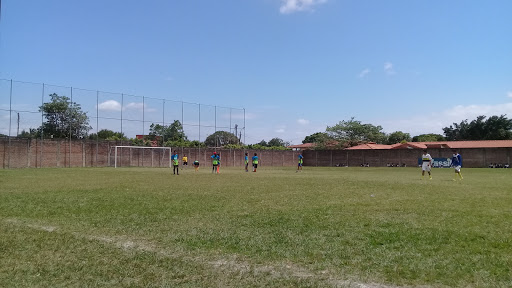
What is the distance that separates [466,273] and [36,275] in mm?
5582

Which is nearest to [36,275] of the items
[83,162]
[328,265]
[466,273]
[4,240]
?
[4,240]

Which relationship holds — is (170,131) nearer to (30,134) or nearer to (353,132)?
(30,134)

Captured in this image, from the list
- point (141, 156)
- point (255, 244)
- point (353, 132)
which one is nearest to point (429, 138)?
point (353, 132)

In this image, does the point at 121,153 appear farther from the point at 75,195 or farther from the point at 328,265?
the point at 328,265

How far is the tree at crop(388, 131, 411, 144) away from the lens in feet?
317

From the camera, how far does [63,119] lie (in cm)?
4259

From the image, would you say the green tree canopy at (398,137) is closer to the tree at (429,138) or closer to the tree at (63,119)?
the tree at (429,138)

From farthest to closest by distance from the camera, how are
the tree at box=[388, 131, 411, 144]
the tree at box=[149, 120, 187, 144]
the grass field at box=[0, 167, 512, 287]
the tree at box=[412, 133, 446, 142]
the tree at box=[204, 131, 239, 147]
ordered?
the tree at box=[388, 131, 411, 144] < the tree at box=[412, 133, 446, 142] < the tree at box=[204, 131, 239, 147] < the tree at box=[149, 120, 187, 144] < the grass field at box=[0, 167, 512, 287]

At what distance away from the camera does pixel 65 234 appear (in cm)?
718

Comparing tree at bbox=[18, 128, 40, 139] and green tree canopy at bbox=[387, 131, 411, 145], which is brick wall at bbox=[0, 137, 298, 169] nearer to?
tree at bbox=[18, 128, 40, 139]

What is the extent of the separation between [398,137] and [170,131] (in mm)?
65676

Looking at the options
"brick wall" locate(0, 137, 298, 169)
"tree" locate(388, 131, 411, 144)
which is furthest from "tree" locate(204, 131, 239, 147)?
"tree" locate(388, 131, 411, 144)

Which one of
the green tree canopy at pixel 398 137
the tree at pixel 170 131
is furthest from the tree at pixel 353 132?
the tree at pixel 170 131

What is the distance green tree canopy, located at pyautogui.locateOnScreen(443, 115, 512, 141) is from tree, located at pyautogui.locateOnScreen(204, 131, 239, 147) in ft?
181
